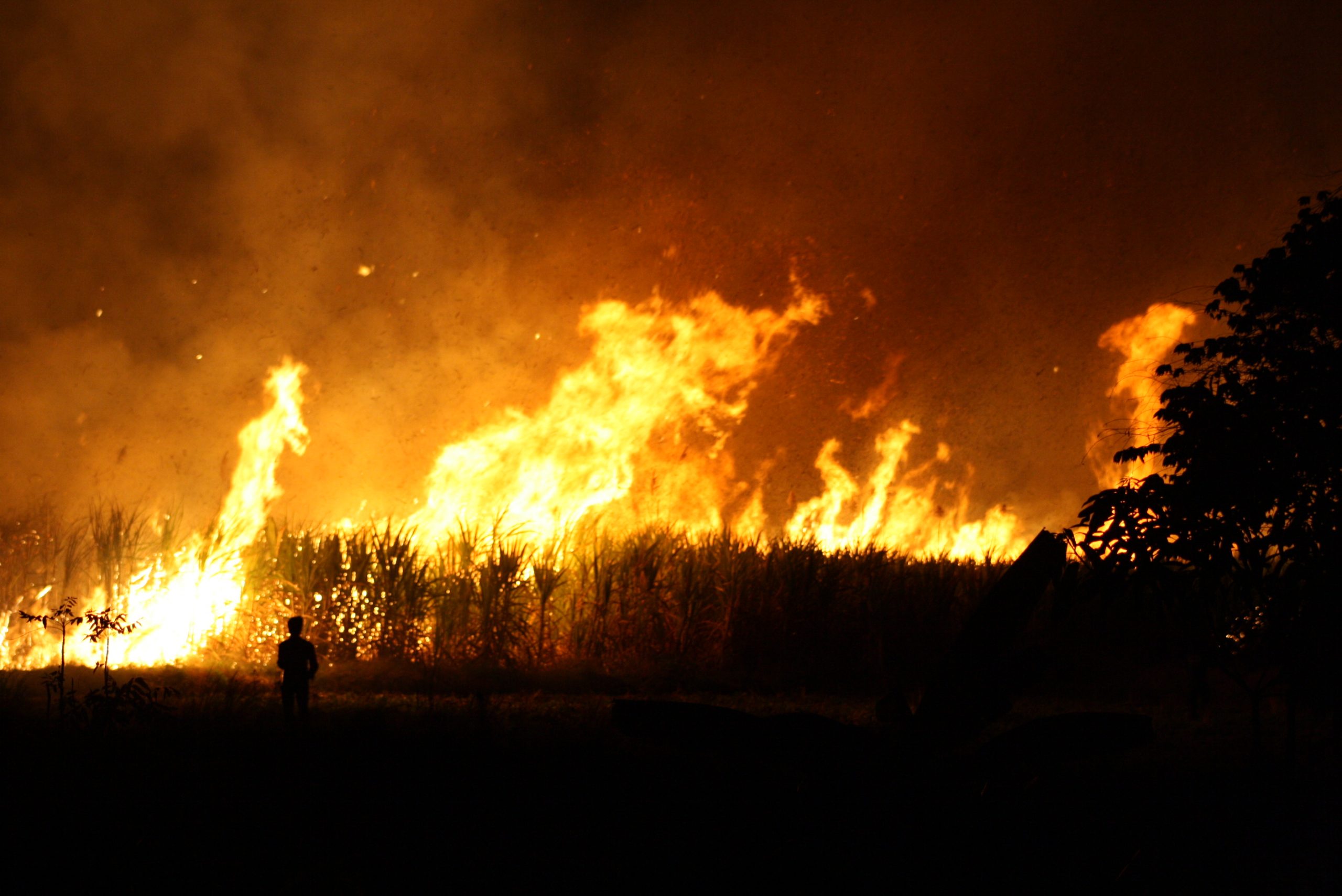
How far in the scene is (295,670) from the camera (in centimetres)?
594

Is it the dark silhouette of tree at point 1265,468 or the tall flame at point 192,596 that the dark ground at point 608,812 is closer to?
the dark silhouette of tree at point 1265,468

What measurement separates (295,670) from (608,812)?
2.64 m

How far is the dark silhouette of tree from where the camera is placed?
4242 mm

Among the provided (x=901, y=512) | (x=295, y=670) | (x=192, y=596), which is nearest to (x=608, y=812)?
(x=295, y=670)

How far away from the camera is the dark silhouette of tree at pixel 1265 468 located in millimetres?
4242

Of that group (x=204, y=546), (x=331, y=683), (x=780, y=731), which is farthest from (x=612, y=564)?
(x=780, y=731)

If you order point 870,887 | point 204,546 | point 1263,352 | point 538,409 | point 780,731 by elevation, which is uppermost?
point 538,409

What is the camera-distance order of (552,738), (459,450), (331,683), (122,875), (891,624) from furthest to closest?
1. (459,450)
2. (891,624)
3. (331,683)
4. (552,738)
5. (122,875)

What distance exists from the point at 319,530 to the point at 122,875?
8.76m

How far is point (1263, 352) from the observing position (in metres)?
4.72

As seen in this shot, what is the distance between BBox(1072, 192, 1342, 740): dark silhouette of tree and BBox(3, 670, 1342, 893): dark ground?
1.23 m

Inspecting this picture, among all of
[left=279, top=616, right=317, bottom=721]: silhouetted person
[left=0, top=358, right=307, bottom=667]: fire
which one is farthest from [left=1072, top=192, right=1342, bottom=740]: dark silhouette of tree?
[left=0, top=358, right=307, bottom=667]: fire

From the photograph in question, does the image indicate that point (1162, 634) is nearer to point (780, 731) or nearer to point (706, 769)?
point (706, 769)

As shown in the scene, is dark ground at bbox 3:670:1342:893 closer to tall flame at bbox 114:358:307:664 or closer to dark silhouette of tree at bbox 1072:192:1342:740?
dark silhouette of tree at bbox 1072:192:1342:740
